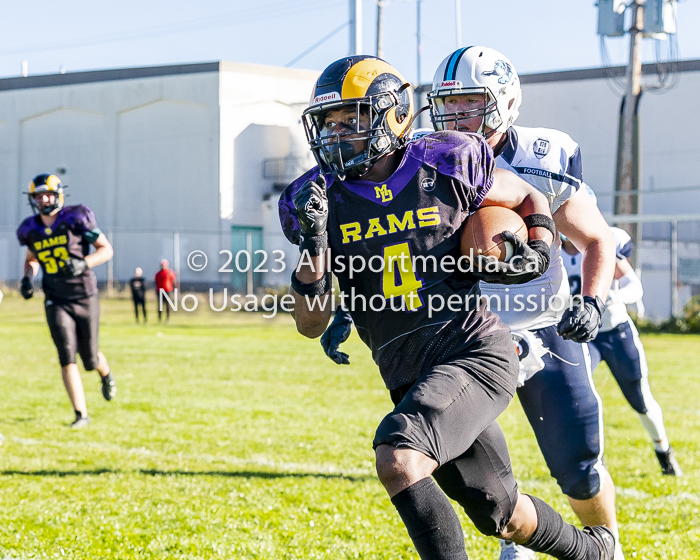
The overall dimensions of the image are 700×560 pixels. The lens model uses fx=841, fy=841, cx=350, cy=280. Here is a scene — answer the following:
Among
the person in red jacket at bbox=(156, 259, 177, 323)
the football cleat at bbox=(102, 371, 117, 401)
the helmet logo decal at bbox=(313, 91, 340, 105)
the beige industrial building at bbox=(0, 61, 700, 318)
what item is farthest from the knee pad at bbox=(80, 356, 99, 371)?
the beige industrial building at bbox=(0, 61, 700, 318)

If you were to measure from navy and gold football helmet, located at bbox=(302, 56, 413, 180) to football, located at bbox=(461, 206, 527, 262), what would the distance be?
37 cm

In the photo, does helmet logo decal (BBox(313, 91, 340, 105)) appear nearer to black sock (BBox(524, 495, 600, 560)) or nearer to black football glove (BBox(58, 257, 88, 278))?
black sock (BBox(524, 495, 600, 560))

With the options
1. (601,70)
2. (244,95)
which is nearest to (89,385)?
(244,95)

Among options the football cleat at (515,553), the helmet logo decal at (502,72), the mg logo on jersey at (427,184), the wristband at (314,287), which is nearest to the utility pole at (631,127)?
the helmet logo decal at (502,72)

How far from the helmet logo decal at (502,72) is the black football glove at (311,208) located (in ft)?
3.88

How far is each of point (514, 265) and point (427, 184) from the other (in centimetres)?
37

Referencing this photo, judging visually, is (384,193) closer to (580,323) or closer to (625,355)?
(580,323)

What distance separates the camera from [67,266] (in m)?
6.61

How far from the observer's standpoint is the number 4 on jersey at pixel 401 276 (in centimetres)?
263

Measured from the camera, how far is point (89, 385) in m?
8.82

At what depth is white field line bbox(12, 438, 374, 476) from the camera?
5031 millimetres

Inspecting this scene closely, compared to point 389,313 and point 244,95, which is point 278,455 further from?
point 244,95

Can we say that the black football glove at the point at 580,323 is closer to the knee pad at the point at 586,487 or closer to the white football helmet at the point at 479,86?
the knee pad at the point at 586,487

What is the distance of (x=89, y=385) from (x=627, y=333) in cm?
588
